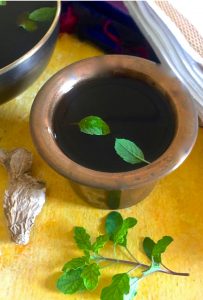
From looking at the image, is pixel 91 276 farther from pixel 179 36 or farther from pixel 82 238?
pixel 179 36

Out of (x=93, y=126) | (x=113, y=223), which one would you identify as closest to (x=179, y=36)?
(x=93, y=126)

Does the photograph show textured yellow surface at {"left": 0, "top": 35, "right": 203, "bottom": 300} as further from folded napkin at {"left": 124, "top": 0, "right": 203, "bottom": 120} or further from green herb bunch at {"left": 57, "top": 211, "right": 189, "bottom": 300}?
folded napkin at {"left": 124, "top": 0, "right": 203, "bottom": 120}

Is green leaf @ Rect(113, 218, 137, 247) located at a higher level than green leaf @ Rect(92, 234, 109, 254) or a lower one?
higher

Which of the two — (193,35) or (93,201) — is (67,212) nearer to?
(93,201)

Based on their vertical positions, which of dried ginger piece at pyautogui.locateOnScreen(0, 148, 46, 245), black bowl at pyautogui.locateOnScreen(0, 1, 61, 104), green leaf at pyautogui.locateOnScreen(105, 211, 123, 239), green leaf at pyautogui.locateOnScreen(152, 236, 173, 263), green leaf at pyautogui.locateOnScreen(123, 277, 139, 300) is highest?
black bowl at pyautogui.locateOnScreen(0, 1, 61, 104)

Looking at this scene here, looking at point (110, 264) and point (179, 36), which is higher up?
point (179, 36)

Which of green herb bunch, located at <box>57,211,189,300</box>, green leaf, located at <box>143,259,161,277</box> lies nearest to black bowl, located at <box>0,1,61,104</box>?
green herb bunch, located at <box>57,211,189,300</box>
